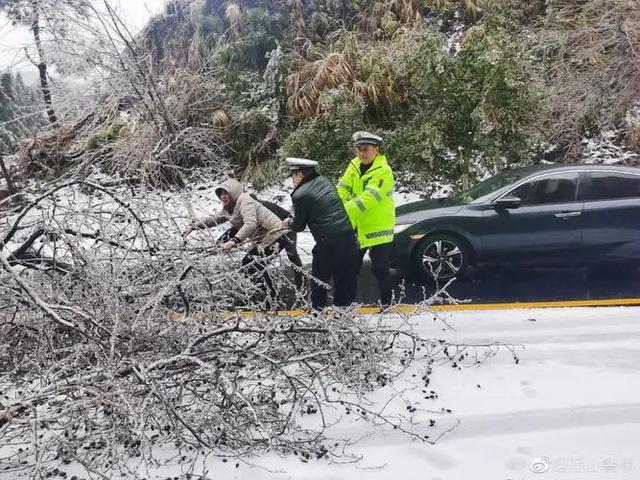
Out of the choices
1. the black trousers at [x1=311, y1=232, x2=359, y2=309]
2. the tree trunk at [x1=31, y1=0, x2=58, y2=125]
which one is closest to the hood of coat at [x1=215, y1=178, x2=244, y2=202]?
the black trousers at [x1=311, y1=232, x2=359, y2=309]

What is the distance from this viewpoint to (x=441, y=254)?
6414 mm

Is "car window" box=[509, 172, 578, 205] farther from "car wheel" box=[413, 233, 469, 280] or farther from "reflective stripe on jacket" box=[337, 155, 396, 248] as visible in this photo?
"reflective stripe on jacket" box=[337, 155, 396, 248]

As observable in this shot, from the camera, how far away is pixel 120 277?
3373 millimetres

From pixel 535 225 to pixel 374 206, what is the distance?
7.07 feet

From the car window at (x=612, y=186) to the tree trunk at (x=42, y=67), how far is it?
31.2 feet

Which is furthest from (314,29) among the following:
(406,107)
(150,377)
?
(150,377)

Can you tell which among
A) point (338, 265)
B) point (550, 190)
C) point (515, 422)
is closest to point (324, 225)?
point (338, 265)

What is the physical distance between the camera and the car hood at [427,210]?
643 cm

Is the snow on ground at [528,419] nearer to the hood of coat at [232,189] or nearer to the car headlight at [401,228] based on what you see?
the car headlight at [401,228]

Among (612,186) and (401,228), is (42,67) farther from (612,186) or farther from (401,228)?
(612,186)

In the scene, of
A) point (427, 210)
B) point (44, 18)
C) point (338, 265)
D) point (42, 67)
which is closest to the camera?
point (338, 265)

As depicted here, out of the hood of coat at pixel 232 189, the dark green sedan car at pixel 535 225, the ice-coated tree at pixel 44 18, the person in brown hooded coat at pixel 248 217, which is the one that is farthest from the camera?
the ice-coated tree at pixel 44 18

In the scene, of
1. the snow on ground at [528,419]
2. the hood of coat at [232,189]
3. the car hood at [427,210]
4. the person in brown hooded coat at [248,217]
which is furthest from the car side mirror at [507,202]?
the hood of coat at [232,189]

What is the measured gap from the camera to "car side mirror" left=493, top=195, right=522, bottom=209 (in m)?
6.22
